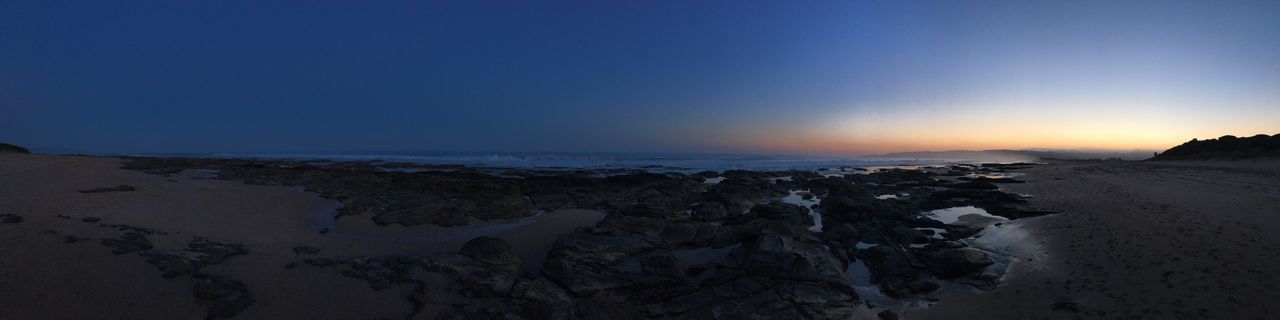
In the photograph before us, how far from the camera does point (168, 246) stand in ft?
25.5

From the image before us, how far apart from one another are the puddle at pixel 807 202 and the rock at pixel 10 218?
16451mm

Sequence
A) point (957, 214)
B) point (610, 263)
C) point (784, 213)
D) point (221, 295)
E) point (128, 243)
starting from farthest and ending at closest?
point (957, 214) < point (784, 213) < point (610, 263) < point (128, 243) < point (221, 295)

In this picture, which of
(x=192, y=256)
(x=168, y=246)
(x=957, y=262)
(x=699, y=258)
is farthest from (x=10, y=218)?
(x=957, y=262)

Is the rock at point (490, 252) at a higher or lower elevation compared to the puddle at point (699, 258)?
higher

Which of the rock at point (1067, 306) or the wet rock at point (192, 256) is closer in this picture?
the rock at point (1067, 306)

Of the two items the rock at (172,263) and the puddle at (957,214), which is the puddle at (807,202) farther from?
the rock at (172,263)

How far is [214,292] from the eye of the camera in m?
6.08

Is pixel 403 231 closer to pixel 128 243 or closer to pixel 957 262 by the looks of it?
pixel 128 243

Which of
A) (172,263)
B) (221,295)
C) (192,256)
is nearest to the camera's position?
(221,295)

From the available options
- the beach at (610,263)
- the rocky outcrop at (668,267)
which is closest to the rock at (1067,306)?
the beach at (610,263)

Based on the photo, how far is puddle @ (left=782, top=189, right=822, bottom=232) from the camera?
1374 centimetres

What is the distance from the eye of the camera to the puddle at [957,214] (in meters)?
14.3

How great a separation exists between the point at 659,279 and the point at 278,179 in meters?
21.7

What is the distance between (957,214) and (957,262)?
8.80 meters
